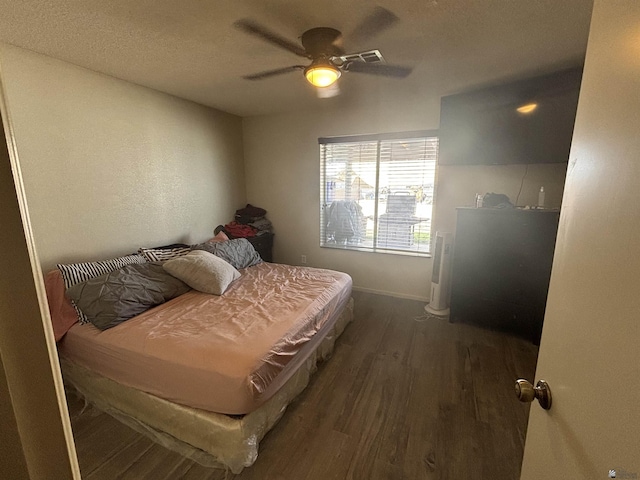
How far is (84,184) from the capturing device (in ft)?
7.72

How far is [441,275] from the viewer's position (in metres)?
3.11

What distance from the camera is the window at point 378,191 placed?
3393 mm

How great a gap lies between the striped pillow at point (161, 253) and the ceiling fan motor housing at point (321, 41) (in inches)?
85.4

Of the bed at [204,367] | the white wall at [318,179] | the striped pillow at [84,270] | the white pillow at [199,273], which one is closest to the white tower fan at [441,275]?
the white wall at [318,179]

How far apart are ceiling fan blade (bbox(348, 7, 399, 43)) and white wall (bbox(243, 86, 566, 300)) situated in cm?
113

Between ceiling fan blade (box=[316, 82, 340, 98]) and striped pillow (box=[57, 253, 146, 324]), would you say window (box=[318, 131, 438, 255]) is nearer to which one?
ceiling fan blade (box=[316, 82, 340, 98])

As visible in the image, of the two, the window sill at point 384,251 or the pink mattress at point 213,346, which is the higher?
the window sill at point 384,251

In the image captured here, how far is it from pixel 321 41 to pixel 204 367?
2.06 meters

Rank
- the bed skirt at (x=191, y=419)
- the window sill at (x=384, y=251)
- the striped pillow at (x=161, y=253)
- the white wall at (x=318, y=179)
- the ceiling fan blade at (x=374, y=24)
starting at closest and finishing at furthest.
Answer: the bed skirt at (x=191, y=419) → the ceiling fan blade at (x=374, y=24) → the striped pillow at (x=161, y=253) → the white wall at (x=318, y=179) → the window sill at (x=384, y=251)

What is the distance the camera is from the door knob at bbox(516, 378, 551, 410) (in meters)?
0.68

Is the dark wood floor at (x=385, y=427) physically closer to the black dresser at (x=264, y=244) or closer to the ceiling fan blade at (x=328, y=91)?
the black dresser at (x=264, y=244)

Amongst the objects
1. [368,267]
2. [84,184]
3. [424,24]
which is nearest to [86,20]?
[84,184]

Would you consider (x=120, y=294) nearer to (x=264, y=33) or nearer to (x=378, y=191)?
(x=264, y=33)

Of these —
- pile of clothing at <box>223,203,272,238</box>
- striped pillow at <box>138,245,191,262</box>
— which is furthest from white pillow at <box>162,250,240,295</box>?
pile of clothing at <box>223,203,272,238</box>
